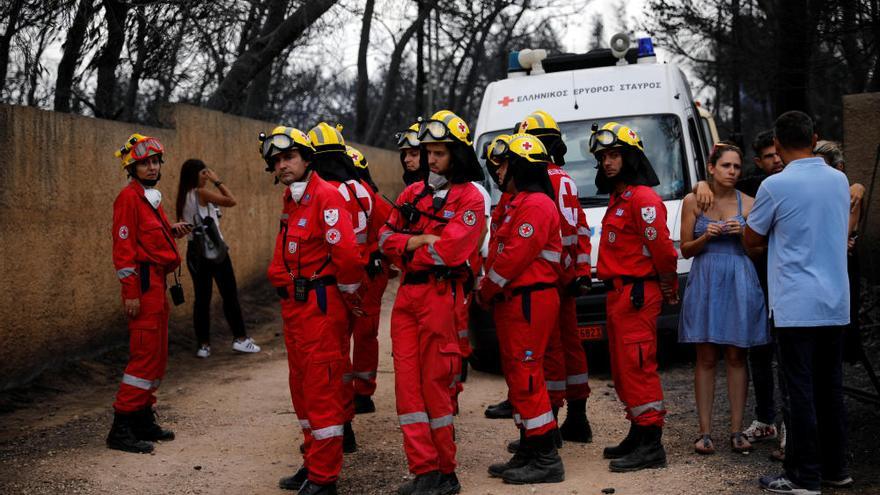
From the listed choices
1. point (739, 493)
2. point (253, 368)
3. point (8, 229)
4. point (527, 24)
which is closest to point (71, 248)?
point (8, 229)

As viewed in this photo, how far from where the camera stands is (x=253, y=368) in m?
10.2

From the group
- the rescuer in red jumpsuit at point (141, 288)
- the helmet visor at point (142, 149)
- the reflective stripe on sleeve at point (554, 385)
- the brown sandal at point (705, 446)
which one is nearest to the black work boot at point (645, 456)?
the brown sandal at point (705, 446)

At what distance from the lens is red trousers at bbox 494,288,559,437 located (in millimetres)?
5895

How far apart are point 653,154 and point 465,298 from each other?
4.52 meters

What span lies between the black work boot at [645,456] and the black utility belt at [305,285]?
6.86 feet

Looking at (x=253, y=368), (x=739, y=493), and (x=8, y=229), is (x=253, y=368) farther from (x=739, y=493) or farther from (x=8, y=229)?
(x=739, y=493)

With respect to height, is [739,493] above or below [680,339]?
below

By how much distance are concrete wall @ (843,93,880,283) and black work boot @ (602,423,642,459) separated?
13.4ft

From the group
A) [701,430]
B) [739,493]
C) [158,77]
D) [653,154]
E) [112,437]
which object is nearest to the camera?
[739,493]

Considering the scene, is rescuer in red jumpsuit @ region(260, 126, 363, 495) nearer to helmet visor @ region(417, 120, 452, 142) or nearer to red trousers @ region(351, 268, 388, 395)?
helmet visor @ region(417, 120, 452, 142)

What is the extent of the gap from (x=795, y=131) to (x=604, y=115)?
15.0ft

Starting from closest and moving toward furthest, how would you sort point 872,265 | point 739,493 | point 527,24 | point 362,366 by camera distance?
point 739,493
point 362,366
point 872,265
point 527,24

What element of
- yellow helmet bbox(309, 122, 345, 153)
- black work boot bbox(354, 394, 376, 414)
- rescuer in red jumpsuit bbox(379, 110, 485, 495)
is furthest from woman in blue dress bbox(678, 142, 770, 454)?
black work boot bbox(354, 394, 376, 414)

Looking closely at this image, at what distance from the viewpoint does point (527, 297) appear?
5.98m
